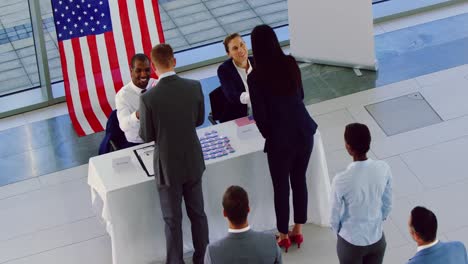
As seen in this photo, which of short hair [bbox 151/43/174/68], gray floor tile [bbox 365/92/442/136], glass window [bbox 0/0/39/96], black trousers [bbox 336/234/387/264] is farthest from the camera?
glass window [bbox 0/0/39/96]

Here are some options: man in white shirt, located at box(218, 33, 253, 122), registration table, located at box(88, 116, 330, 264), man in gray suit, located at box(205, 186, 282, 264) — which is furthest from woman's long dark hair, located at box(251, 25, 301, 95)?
man in gray suit, located at box(205, 186, 282, 264)

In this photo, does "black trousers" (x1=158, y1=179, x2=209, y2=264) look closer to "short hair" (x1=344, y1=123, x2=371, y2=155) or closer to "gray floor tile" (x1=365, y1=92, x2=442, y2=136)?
"short hair" (x1=344, y1=123, x2=371, y2=155)

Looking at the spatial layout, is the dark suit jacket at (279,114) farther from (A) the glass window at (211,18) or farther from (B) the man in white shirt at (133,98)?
(A) the glass window at (211,18)

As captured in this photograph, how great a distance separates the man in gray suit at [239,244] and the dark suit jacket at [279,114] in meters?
1.40

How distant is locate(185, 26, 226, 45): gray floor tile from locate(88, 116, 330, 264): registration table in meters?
2.86

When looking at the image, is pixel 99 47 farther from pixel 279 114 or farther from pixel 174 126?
pixel 279 114

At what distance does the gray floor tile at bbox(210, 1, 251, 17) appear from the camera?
958cm

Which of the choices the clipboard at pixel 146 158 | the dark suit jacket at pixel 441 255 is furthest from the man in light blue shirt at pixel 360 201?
the clipboard at pixel 146 158

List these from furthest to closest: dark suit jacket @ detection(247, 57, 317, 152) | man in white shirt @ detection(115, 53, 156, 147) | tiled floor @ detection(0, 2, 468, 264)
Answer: tiled floor @ detection(0, 2, 468, 264)
man in white shirt @ detection(115, 53, 156, 147)
dark suit jacket @ detection(247, 57, 317, 152)

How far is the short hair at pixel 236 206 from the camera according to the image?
4.56m

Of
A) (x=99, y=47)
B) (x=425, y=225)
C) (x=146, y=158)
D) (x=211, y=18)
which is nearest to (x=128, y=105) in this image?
(x=146, y=158)

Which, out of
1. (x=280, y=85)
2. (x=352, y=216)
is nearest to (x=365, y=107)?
(x=280, y=85)

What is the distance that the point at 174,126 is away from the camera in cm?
583

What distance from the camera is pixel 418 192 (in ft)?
23.1
